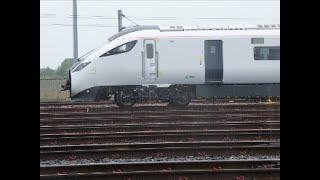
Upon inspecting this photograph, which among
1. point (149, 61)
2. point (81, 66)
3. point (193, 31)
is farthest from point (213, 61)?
point (81, 66)

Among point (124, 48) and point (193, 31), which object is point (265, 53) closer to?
point (193, 31)

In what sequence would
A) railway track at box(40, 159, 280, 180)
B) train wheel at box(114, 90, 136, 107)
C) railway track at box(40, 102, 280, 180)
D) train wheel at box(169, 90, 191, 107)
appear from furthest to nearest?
train wheel at box(114, 90, 136, 107) → train wheel at box(169, 90, 191, 107) → railway track at box(40, 102, 280, 180) → railway track at box(40, 159, 280, 180)

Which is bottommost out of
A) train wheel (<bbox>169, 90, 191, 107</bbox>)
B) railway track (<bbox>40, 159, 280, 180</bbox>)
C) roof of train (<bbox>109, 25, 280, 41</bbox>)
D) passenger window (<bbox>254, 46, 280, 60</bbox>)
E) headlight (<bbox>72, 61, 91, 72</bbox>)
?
railway track (<bbox>40, 159, 280, 180</bbox>)

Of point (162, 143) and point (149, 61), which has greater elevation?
point (149, 61)

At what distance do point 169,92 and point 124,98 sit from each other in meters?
1.43

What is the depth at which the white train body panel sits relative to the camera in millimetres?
13914

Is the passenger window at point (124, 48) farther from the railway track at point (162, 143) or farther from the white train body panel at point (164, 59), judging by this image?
the railway track at point (162, 143)

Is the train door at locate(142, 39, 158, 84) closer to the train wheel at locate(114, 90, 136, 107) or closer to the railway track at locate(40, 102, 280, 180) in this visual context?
the train wheel at locate(114, 90, 136, 107)

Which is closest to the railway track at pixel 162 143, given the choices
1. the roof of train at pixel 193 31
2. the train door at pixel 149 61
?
the train door at pixel 149 61

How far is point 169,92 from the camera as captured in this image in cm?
1414

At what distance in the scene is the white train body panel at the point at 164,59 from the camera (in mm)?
13914

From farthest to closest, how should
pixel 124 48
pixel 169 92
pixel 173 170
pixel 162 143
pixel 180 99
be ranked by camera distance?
pixel 169 92, pixel 180 99, pixel 124 48, pixel 162 143, pixel 173 170

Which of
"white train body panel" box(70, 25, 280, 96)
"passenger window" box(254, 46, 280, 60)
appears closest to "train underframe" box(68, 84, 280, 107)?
"white train body panel" box(70, 25, 280, 96)
